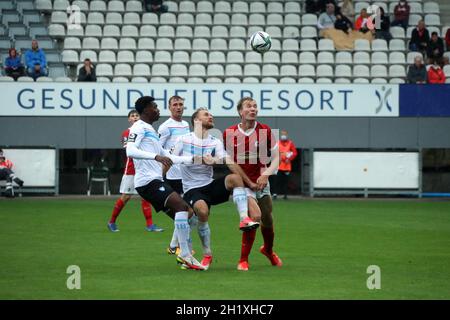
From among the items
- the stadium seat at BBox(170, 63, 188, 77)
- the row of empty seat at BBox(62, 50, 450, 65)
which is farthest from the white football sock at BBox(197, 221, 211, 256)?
the row of empty seat at BBox(62, 50, 450, 65)

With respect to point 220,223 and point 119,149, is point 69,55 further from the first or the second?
point 220,223

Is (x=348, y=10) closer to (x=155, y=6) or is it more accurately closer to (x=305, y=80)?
(x=305, y=80)

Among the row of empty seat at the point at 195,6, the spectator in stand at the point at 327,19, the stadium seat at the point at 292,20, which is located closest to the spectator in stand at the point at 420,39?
the row of empty seat at the point at 195,6

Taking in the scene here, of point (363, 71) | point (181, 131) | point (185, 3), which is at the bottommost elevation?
point (181, 131)

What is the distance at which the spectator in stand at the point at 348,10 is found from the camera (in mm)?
31078

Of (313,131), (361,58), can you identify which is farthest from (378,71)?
(313,131)

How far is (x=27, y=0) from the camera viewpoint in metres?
31.6

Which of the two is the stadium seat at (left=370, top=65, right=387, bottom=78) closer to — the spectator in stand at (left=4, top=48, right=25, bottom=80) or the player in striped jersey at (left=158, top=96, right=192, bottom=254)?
the spectator in stand at (left=4, top=48, right=25, bottom=80)

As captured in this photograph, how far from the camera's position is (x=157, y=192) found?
12.1 metres

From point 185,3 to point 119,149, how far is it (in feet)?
19.0

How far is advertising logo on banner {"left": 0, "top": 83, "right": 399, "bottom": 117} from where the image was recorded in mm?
27266

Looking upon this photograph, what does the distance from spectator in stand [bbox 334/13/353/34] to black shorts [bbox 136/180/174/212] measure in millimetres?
19290

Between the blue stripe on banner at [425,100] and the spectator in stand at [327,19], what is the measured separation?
4.06 meters
